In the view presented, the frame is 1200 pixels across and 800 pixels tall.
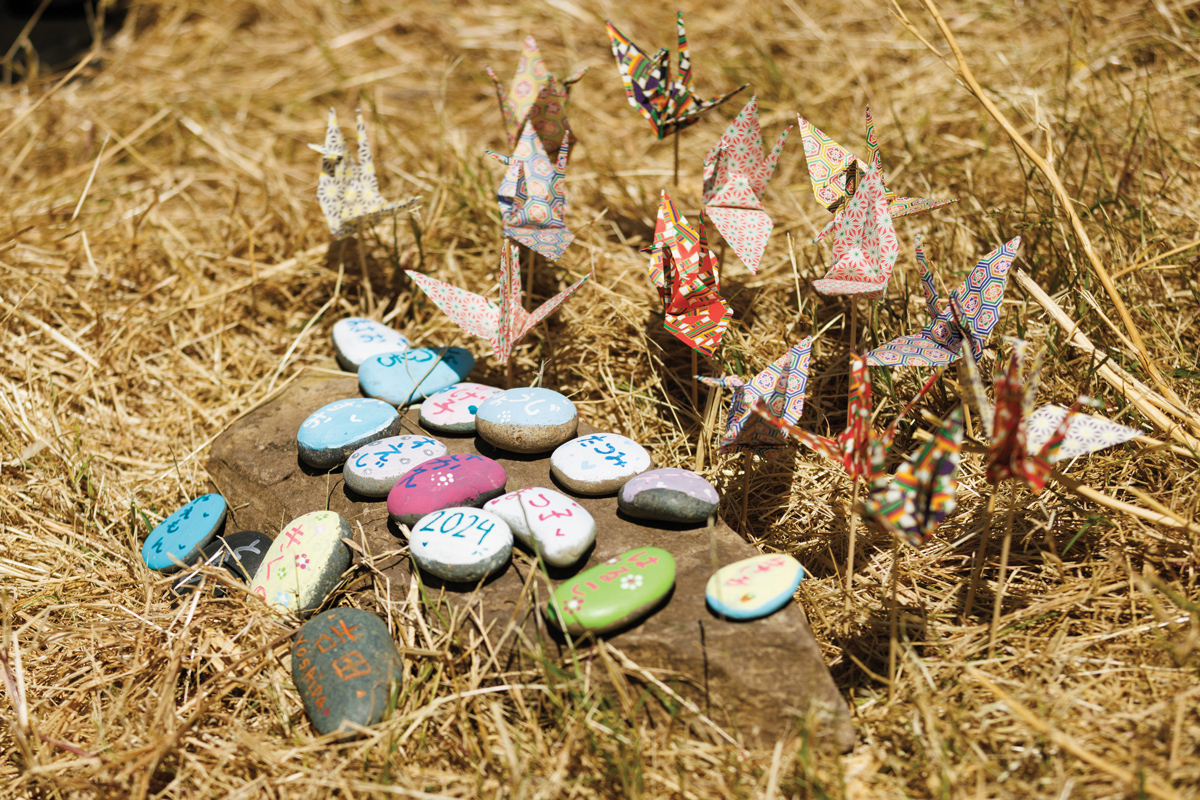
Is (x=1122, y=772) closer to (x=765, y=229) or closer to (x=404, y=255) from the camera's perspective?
(x=765, y=229)

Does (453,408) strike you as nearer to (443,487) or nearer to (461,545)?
(443,487)

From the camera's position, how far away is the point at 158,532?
86.9 inches

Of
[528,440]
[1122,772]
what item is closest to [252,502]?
[528,440]

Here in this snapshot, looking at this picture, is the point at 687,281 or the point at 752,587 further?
the point at 687,281

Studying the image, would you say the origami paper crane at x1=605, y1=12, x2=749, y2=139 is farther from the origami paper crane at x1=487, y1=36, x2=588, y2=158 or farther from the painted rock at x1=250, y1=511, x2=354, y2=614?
the painted rock at x1=250, y1=511, x2=354, y2=614

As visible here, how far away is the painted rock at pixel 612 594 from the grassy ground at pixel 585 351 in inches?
3.9

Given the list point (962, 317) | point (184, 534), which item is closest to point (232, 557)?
point (184, 534)

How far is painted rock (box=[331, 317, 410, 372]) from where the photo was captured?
2.67 m

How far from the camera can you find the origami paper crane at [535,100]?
103 inches

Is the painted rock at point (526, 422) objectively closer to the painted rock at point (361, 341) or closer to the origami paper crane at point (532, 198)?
the origami paper crane at point (532, 198)

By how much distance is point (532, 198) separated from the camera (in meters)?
2.48

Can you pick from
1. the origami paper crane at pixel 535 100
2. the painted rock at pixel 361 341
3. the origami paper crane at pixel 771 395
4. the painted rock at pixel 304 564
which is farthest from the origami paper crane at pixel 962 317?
the painted rock at pixel 361 341

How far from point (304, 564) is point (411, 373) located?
721 millimetres

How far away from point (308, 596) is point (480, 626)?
44cm
